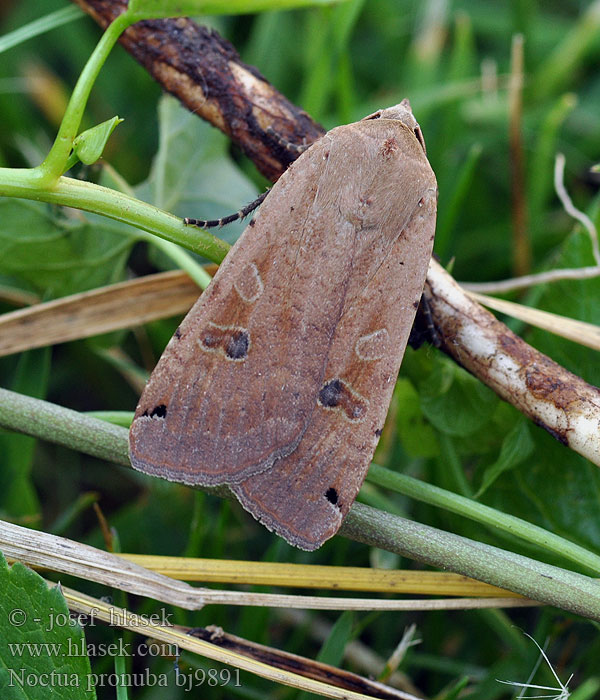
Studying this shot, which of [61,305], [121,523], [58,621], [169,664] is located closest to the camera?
[58,621]

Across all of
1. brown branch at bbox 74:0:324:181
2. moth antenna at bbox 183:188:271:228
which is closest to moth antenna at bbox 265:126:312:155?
brown branch at bbox 74:0:324:181

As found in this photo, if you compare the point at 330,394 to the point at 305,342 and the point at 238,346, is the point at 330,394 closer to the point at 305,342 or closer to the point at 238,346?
the point at 305,342

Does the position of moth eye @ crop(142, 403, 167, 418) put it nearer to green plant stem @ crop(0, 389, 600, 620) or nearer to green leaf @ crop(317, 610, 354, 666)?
green plant stem @ crop(0, 389, 600, 620)

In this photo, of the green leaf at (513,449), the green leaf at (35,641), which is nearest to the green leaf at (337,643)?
the green leaf at (513,449)

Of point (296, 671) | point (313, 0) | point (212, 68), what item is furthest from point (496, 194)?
point (296, 671)

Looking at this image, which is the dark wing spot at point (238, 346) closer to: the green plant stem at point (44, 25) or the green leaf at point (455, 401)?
the green leaf at point (455, 401)

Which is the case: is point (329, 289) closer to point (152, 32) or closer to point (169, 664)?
point (152, 32)

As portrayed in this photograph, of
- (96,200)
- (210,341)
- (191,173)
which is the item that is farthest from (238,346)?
(191,173)
